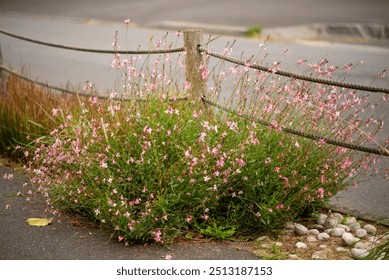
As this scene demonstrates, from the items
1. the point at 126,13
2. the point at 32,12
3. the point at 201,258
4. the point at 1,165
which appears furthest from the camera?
the point at 32,12

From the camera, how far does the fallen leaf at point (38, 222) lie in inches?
200

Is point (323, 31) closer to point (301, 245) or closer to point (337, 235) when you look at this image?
point (337, 235)

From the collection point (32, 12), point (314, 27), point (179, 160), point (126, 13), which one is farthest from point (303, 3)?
point (179, 160)

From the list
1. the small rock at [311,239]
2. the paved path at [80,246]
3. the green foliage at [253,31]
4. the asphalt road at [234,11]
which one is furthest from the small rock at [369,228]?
the asphalt road at [234,11]

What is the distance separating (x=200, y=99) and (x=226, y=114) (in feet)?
0.75

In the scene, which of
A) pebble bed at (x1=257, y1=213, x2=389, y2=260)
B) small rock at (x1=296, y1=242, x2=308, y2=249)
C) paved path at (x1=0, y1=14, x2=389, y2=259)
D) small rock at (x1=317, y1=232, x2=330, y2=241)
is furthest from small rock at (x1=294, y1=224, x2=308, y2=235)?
paved path at (x1=0, y1=14, x2=389, y2=259)

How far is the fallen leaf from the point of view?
5086 mm

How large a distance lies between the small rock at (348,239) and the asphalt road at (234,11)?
28.8ft

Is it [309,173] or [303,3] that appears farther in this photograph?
→ [303,3]

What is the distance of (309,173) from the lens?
17.0 ft

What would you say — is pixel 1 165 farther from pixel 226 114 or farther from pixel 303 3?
pixel 303 3

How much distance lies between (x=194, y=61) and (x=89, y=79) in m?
5.34

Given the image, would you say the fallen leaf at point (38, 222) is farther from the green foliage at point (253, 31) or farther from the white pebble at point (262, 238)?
the green foliage at point (253, 31)

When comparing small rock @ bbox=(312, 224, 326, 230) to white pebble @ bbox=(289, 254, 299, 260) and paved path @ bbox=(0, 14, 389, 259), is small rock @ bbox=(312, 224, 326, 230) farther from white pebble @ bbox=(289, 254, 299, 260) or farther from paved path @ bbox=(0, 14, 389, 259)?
white pebble @ bbox=(289, 254, 299, 260)
